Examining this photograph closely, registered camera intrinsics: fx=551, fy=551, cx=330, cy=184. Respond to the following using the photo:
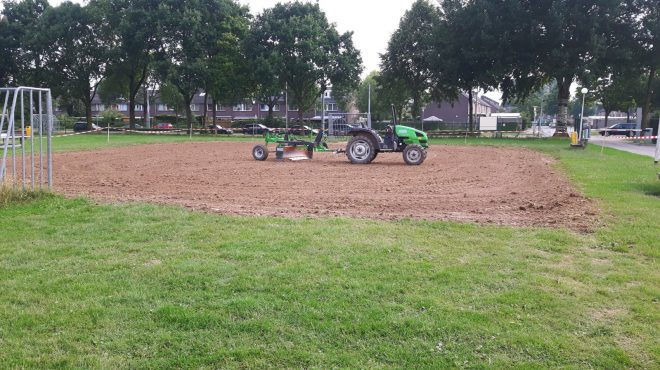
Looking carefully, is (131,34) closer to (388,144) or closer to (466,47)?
(466,47)

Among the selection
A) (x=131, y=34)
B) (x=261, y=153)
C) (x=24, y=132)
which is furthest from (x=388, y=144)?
(x=131, y=34)

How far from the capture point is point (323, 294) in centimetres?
499

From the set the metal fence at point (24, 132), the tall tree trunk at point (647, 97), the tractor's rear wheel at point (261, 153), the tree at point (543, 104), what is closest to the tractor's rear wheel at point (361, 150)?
the tractor's rear wheel at point (261, 153)

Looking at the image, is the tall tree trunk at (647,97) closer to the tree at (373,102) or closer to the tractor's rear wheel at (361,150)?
the tree at (373,102)

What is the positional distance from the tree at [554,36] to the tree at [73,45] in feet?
114

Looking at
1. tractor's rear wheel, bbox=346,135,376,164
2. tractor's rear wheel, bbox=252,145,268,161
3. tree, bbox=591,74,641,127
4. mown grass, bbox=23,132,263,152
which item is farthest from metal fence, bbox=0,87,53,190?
tree, bbox=591,74,641,127

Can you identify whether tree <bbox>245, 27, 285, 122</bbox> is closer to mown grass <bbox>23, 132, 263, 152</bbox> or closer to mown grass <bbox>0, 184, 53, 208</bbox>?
mown grass <bbox>23, 132, 263, 152</bbox>

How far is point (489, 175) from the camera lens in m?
15.4

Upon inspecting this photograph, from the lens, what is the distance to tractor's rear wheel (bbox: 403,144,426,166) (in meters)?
18.5

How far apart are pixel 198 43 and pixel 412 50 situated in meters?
19.3

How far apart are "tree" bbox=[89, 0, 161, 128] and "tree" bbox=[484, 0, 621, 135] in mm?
27723

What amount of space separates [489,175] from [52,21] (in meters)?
48.1

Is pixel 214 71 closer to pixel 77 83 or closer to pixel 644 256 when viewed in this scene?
pixel 77 83

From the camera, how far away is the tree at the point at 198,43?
46.4 m
